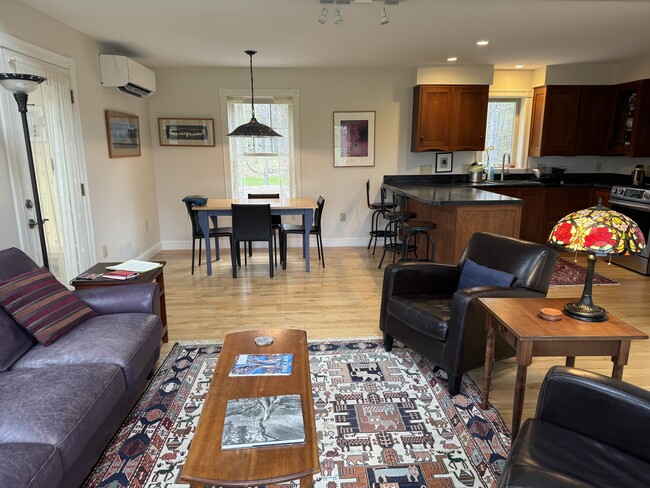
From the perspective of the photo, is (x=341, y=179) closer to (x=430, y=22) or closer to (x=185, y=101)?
(x=185, y=101)

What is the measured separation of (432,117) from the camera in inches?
225

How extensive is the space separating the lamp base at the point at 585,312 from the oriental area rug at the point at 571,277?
244 cm

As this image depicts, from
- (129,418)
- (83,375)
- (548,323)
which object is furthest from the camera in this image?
(129,418)

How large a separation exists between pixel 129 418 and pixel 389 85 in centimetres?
518

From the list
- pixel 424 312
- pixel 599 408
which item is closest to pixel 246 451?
pixel 599 408

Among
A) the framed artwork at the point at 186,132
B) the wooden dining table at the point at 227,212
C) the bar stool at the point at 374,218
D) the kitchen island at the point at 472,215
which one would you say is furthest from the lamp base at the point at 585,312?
the framed artwork at the point at 186,132

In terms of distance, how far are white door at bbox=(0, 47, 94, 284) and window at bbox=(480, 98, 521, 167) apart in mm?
5204

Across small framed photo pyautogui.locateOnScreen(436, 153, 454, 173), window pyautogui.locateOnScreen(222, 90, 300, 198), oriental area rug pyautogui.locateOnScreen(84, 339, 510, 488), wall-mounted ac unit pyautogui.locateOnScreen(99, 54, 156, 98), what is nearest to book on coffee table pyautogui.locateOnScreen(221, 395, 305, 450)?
oriental area rug pyautogui.locateOnScreen(84, 339, 510, 488)

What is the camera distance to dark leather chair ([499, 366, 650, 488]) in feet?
4.12

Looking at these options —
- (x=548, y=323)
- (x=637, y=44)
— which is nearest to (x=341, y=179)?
(x=637, y=44)

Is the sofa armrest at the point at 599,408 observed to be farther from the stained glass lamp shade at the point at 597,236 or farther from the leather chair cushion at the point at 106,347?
the leather chair cushion at the point at 106,347

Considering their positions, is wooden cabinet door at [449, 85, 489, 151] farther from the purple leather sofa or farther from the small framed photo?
the purple leather sofa

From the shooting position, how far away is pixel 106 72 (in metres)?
4.38

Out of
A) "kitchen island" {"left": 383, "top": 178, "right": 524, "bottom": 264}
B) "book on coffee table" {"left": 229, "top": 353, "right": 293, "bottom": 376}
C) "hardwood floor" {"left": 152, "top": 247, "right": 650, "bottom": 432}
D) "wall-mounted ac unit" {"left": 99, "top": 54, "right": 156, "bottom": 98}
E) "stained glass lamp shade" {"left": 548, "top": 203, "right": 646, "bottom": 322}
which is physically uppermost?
"wall-mounted ac unit" {"left": 99, "top": 54, "right": 156, "bottom": 98}
